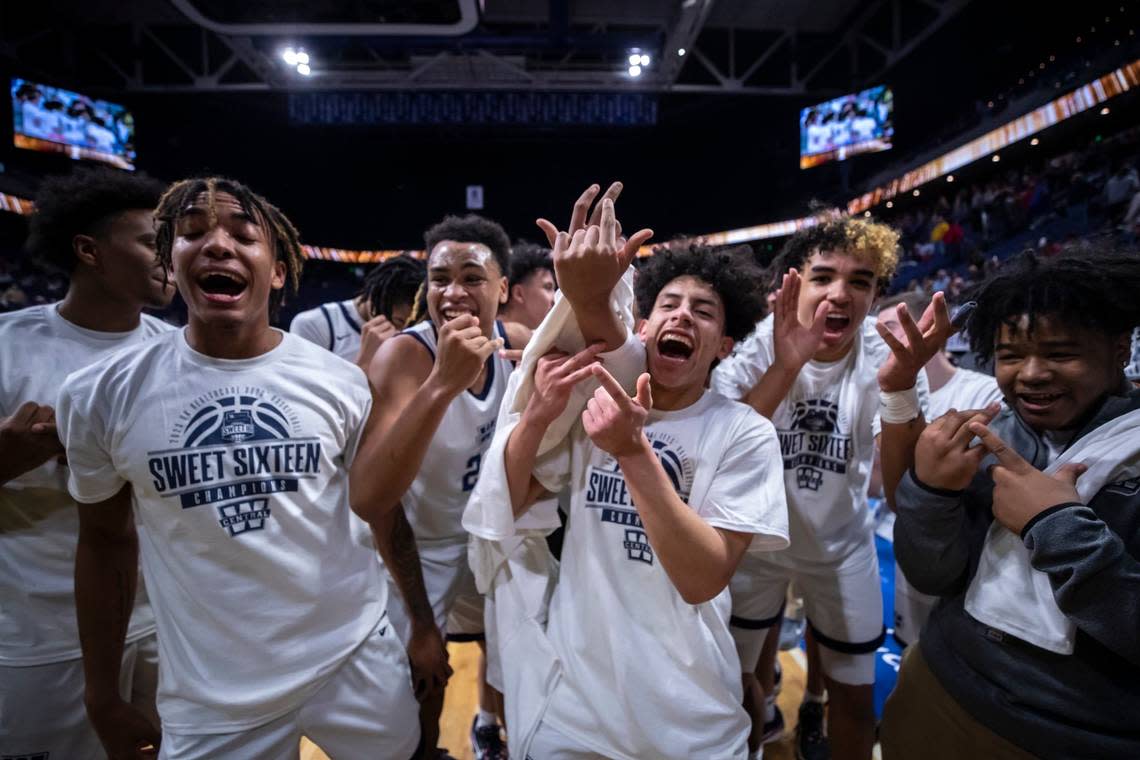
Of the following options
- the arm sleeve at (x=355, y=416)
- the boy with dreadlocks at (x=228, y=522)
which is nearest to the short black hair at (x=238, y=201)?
the boy with dreadlocks at (x=228, y=522)

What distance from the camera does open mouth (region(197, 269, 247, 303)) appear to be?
1.50 metres

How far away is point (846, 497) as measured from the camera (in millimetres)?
2250

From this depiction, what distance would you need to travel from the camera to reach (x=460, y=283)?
2299 millimetres

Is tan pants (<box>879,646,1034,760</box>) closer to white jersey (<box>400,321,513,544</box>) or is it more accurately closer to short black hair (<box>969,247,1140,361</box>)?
short black hair (<box>969,247,1140,361</box>)

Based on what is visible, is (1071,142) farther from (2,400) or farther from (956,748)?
(2,400)

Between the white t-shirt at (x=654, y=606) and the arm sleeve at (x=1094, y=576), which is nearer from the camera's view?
the arm sleeve at (x=1094, y=576)

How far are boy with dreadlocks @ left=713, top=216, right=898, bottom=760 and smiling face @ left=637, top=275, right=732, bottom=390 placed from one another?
0.51m

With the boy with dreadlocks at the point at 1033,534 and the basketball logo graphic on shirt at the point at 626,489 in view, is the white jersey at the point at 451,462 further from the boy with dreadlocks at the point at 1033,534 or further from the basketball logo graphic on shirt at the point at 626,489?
the boy with dreadlocks at the point at 1033,534

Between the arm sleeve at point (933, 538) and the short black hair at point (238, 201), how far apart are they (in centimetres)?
198

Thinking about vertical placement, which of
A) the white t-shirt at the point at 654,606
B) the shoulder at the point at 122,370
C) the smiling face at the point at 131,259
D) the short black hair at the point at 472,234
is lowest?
the white t-shirt at the point at 654,606

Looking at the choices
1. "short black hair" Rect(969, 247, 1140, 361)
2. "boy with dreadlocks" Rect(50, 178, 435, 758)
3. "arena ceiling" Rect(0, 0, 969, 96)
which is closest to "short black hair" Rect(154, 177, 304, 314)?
"boy with dreadlocks" Rect(50, 178, 435, 758)

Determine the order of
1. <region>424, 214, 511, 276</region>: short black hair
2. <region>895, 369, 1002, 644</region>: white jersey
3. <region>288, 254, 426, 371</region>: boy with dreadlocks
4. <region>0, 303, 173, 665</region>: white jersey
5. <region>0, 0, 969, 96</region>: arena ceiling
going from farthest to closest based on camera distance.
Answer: <region>0, 0, 969, 96</region>: arena ceiling → <region>288, 254, 426, 371</region>: boy with dreadlocks → <region>895, 369, 1002, 644</region>: white jersey → <region>424, 214, 511, 276</region>: short black hair → <region>0, 303, 173, 665</region>: white jersey

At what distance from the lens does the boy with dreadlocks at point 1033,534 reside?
4.05 ft

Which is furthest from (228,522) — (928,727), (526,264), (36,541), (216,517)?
(526,264)
